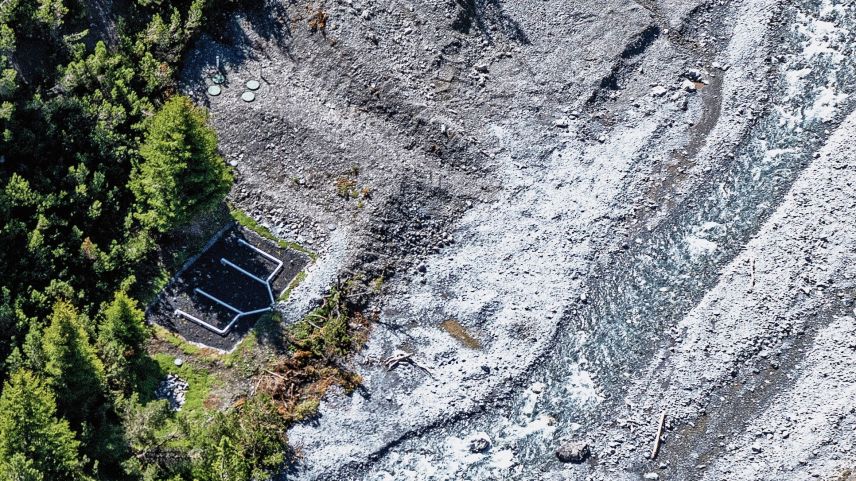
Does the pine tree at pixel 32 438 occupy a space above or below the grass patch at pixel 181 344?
above

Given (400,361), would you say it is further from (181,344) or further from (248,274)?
(181,344)

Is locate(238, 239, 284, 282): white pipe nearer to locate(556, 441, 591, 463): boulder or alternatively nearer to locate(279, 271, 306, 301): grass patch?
locate(279, 271, 306, 301): grass patch

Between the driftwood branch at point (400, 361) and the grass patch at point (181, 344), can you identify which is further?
the driftwood branch at point (400, 361)

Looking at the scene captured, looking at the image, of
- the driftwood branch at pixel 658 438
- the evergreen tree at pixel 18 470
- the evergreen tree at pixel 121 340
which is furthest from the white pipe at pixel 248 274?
the driftwood branch at pixel 658 438

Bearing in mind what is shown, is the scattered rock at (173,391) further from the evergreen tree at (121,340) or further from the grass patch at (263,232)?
the grass patch at (263,232)

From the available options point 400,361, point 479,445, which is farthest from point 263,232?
point 479,445

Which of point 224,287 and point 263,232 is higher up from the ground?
point 263,232
